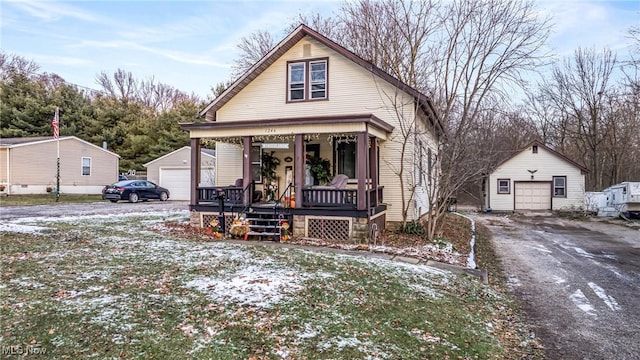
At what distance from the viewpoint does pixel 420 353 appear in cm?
407

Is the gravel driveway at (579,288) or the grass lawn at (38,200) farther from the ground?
the grass lawn at (38,200)

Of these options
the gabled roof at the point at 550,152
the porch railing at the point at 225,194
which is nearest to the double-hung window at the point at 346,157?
the porch railing at the point at 225,194

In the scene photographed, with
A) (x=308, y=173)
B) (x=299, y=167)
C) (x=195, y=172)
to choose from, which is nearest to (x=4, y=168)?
(x=195, y=172)

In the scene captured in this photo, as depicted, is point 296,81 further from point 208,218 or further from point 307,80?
point 208,218

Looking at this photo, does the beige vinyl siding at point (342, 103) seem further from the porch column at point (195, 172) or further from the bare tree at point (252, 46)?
the bare tree at point (252, 46)

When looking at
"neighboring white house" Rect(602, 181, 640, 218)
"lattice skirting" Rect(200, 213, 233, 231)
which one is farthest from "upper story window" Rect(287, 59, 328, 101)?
"neighboring white house" Rect(602, 181, 640, 218)

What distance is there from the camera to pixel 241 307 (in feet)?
A: 16.4

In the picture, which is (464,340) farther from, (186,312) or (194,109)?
(194,109)

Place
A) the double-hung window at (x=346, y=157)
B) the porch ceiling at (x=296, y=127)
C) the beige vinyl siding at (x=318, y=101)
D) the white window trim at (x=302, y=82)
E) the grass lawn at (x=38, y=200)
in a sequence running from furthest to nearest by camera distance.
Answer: the grass lawn at (x=38, y=200) < the white window trim at (x=302, y=82) < the double-hung window at (x=346, y=157) < the beige vinyl siding at (x=318, y=101) < the porch ceiling at (x=296, y=127)

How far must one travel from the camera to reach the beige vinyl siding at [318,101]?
13.1 metres

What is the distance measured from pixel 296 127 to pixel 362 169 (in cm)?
223

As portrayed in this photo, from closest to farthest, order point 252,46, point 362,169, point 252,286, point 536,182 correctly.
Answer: point 252,286 < point 362,169 < point 536,182 < point 252,46

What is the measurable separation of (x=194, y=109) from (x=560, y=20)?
3236 centimetres

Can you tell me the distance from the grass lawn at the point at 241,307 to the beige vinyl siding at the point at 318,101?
653 centimetres
